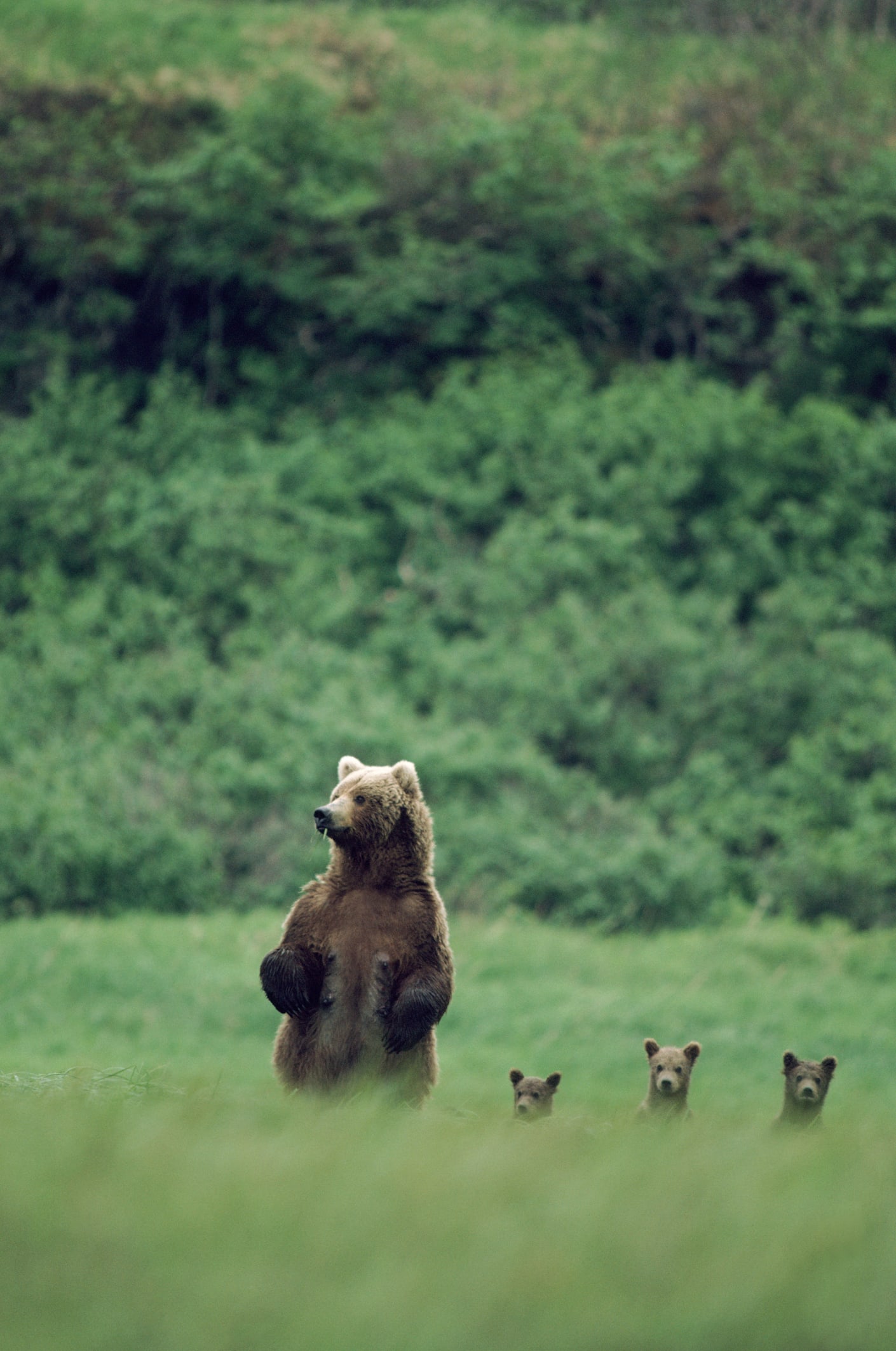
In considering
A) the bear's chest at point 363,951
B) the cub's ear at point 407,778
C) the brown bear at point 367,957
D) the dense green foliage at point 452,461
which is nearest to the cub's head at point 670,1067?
the brown bear at point 367,957

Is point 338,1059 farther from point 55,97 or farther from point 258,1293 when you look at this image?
point 55,97

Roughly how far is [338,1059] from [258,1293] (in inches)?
66.6

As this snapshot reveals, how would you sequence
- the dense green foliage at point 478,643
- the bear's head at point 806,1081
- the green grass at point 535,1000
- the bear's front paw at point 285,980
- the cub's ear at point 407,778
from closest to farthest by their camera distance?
the bear's front paw at point 285,980, the cub's ear at point 407,778, the bear's head at point 806,1081, the green grass at point 535,1000, the dense green foliage at point 478,643

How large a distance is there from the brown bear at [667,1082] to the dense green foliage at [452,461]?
859 centimetres

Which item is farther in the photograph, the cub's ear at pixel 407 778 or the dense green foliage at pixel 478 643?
the dense green foliage at pixel 478 643

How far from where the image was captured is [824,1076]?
400 centimetres

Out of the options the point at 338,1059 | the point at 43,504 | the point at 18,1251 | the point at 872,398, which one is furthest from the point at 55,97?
the point at 18,1251

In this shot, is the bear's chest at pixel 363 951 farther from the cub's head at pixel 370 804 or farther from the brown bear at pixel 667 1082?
the brown bear at pixel 667 1082

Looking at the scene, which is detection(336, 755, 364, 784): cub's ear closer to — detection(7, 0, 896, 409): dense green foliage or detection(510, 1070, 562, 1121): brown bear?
detection(510, 1070, 562, 1121): brown bear

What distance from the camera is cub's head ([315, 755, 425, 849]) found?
3.52 m

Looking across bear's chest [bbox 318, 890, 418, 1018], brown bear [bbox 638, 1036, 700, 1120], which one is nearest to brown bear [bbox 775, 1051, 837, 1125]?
brown bear [bbox 638, 1036, 700, 1120]

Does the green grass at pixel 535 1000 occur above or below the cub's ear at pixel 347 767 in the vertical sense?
below

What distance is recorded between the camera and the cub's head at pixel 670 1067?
4.01m

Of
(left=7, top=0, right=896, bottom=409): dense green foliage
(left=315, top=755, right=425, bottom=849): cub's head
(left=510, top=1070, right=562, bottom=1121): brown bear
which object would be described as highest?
(left=7, top=0, right=896, bottom=409): dense green foliage
